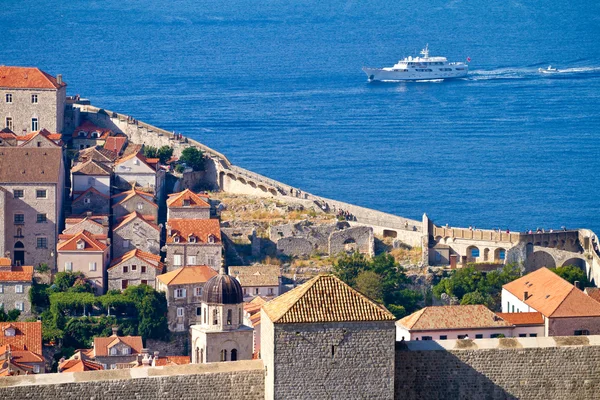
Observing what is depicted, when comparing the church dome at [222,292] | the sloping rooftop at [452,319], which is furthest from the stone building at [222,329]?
the sloping rooftop at [452,319]

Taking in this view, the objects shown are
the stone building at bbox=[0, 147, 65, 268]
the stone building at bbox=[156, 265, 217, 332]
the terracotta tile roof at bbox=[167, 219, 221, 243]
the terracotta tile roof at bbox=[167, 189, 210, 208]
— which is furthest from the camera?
the terracotta tile roof at bbox=[167, 189, 210, 208]

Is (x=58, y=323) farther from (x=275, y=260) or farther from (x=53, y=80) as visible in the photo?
(x=53, y=80)

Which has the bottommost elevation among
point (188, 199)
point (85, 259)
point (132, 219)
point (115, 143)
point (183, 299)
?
point (183, 299)

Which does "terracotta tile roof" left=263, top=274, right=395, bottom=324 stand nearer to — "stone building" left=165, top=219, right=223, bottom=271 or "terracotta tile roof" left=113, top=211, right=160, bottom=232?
"stone building" left=165, top=219, right=223, bottom=271

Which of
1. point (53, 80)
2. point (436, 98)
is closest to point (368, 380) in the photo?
point (53, 80)

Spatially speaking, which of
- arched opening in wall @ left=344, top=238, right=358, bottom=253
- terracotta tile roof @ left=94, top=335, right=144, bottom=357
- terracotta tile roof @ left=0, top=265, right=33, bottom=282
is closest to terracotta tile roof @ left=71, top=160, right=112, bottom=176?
terracotta tile roof @ left=0, top=265, right=33, bottom=282

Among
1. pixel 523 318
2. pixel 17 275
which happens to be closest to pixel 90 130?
pixel 17 275

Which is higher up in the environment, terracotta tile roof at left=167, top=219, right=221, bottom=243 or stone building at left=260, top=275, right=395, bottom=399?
terracotta tile roof at left=167, top=219, right=221, bottom=243

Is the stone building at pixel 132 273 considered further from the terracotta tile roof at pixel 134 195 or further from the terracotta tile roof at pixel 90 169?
the terracotta tile roof at pixel 90 169

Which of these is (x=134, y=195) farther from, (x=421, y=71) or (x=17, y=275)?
(x=421, y=71)
